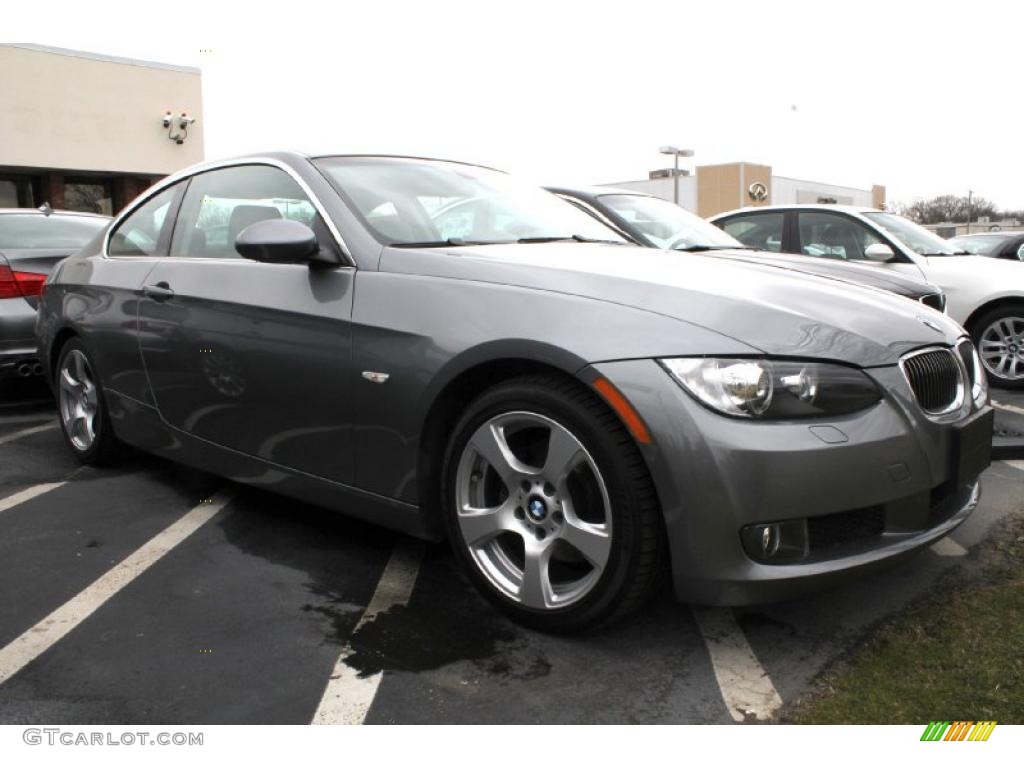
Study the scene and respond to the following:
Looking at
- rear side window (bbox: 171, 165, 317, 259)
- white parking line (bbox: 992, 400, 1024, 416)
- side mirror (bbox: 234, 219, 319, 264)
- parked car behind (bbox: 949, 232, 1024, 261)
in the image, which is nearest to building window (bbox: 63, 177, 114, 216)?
parked car behind (bbox: 949, 232, 1024, 261)

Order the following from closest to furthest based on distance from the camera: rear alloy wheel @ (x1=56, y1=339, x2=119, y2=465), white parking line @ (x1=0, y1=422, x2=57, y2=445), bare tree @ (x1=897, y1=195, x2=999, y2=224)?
rear alloy wheel @ (x1=56, y1=339, x2=119, y2=465) → white parking line @ (x1=0, y1=422, x2=57, y2=445) → bare tree @ (x1=897, y1=195, x2=999, y2=224)

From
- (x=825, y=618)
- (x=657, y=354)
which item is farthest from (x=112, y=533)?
(x=825, y=618)

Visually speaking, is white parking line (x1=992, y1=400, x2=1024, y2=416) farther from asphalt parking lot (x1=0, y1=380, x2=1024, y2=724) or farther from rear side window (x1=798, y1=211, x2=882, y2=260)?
asphalt parking lot (x1=0, y1=380, x2=1024, y2=724)

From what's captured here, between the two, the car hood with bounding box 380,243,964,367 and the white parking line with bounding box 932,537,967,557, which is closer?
the car hood with bounding box 380,243,964,367

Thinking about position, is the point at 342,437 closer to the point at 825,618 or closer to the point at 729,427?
the point at 729,427

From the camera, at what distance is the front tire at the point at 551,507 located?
2420 mm

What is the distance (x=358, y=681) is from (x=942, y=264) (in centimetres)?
643

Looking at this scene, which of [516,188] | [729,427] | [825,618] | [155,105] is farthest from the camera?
[155,105]

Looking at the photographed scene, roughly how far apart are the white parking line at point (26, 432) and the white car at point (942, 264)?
565 cm

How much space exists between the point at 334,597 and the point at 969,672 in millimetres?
1880

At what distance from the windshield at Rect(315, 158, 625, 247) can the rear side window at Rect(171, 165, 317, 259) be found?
0.17 meters

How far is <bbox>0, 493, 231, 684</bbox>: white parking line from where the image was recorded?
2621 millimetres

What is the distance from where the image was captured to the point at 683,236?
20.9 ft
